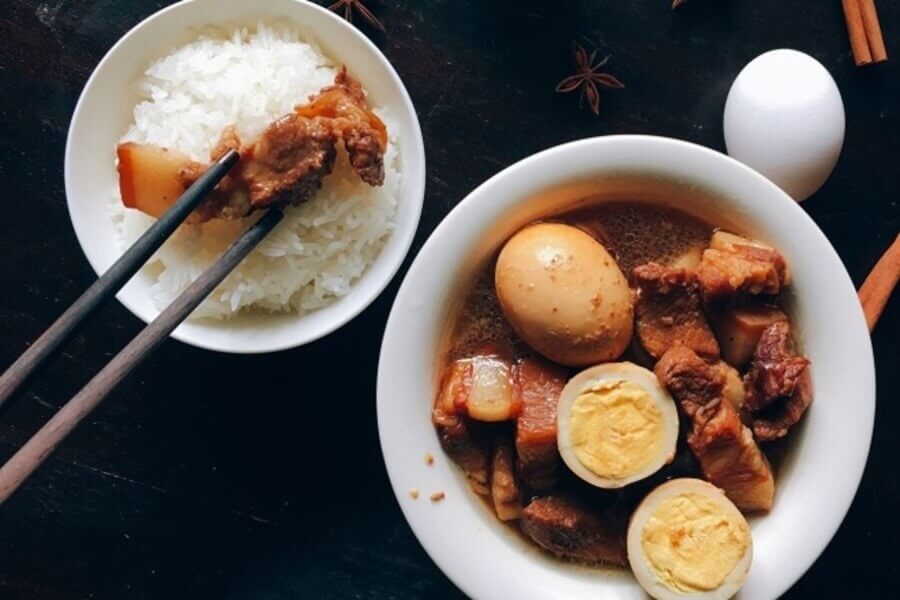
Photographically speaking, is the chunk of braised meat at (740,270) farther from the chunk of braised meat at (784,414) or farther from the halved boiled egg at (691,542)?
the halved boiled egg at (691,542)

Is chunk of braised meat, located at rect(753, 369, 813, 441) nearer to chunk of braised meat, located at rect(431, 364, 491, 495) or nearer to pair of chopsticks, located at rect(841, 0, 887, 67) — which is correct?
chunk of braised meat, located at rect(431, 364, 491, 495)

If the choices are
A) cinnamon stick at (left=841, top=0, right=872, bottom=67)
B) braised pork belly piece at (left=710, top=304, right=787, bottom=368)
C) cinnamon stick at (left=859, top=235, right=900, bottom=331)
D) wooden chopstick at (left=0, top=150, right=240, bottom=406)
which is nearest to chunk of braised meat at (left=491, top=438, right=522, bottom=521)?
braised pork belly piece at (left=710, top=304, right=787, bottom=368)

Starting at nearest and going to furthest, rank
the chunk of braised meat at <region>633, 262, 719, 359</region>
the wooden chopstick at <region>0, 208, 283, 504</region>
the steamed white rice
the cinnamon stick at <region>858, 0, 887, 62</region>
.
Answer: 1. the wooden chopstick at <region>0, 208, 283, 504</region>
2. the chunk of braised meat at <region>633, 262, 719, 359</region>
3. the steamed white rice
4. the cinnamon stick at <region>858, 0, 887, 62</region>

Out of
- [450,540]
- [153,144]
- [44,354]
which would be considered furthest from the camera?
[153,144]

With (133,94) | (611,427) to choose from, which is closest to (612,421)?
(611,427)

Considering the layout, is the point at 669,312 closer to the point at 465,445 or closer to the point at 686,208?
the point at 686,208

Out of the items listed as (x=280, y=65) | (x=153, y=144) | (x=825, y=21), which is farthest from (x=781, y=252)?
(x=153, y=144)

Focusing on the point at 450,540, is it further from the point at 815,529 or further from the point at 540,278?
the point at 815,529
